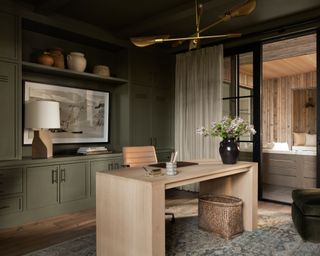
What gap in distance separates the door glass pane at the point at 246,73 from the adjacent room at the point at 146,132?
0.02 m

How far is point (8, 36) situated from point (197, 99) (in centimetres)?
288

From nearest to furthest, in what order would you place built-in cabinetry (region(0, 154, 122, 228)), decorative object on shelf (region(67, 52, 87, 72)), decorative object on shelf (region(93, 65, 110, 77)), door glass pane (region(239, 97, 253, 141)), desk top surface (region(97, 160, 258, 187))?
1. desk top surface (region(97, 160, 258, 187))
2. built-in cabinetry (region(0, 154, 122, 228))
3. decorative object on shelf (region(67, 52, 87, 72))
4. decorative object on shelf (region(93, 65, 110, 77))
5. door glass pane (region(239, 97, 253, 141))

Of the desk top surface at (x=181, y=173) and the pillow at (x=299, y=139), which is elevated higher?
the pillow at (x=299, y=139)

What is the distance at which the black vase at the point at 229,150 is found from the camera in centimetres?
282

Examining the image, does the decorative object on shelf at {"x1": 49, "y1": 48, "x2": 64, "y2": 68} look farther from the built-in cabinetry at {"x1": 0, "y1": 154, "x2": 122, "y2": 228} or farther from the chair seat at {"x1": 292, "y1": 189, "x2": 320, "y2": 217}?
the chair seat at {"x1": 292, "y1": 189, "x2": 320, "y2": 217}

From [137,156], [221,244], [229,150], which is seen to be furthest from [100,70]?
[221,244]

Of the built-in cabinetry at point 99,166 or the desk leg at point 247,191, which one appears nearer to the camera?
the desk leg at point 247,191

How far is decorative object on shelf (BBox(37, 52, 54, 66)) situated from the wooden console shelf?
85mm

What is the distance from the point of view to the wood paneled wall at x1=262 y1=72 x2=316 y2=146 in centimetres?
710

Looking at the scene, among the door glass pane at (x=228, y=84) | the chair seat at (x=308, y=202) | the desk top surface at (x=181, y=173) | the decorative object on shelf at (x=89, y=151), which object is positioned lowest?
the chair seat at (x=308, y=202)

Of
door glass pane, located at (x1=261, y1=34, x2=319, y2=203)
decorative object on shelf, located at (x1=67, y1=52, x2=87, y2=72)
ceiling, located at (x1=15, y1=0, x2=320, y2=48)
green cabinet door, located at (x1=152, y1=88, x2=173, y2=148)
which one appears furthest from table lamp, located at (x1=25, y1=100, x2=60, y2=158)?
door glass pane, located at (x1=261, y1=34, x2=319, y2=203)

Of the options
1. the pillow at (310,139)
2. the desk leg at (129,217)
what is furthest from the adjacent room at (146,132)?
the pillow at (310,139)

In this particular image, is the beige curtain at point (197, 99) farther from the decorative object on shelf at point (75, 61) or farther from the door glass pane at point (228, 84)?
the decorative object on shelf at point (75, 61)

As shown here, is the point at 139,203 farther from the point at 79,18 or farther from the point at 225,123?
the point at 79,18
